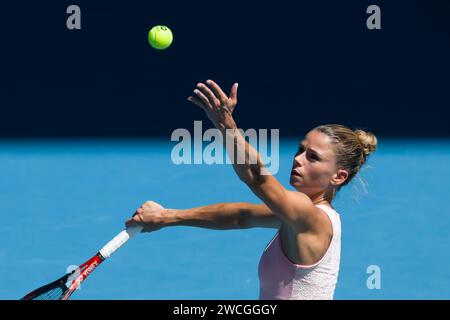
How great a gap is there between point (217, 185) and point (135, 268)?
1129mm

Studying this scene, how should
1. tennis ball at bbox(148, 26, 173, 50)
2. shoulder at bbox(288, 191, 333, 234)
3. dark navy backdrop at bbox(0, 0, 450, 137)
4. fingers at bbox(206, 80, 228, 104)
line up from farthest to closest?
dark navy backdrop at bbox(0, 0, 450, 137)
tennis ball at bbox(148, 26, 173, 50)
shoulder at bbox(288, 191, 333, 234)
fingers at bbox(206, 80, 228, 104)

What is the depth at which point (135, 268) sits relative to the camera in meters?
6.70

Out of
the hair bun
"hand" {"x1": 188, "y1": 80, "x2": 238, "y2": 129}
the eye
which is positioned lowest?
the eye

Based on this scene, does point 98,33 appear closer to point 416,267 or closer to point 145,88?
point 145,88

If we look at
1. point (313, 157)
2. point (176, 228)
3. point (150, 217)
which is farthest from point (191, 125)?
→ point (313, 157)

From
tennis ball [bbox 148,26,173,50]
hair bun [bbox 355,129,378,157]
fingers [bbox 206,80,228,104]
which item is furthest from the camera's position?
tennis ball [bbox 148,26,173,50]

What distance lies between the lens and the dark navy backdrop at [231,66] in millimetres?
8141

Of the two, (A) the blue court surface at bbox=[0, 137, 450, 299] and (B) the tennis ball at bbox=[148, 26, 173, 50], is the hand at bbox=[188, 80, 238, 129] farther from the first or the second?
(B) the tennis ball at bbox=[148, 26, 173, 50]

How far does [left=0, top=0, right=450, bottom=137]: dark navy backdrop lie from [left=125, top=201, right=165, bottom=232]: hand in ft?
11.6

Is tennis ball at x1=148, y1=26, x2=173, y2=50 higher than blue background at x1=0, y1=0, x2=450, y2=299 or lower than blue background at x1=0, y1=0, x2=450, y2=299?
higher

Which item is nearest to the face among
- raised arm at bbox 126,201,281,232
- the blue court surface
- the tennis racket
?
raised arm at bbox 126,201,281,232

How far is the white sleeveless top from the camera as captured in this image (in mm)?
3941
